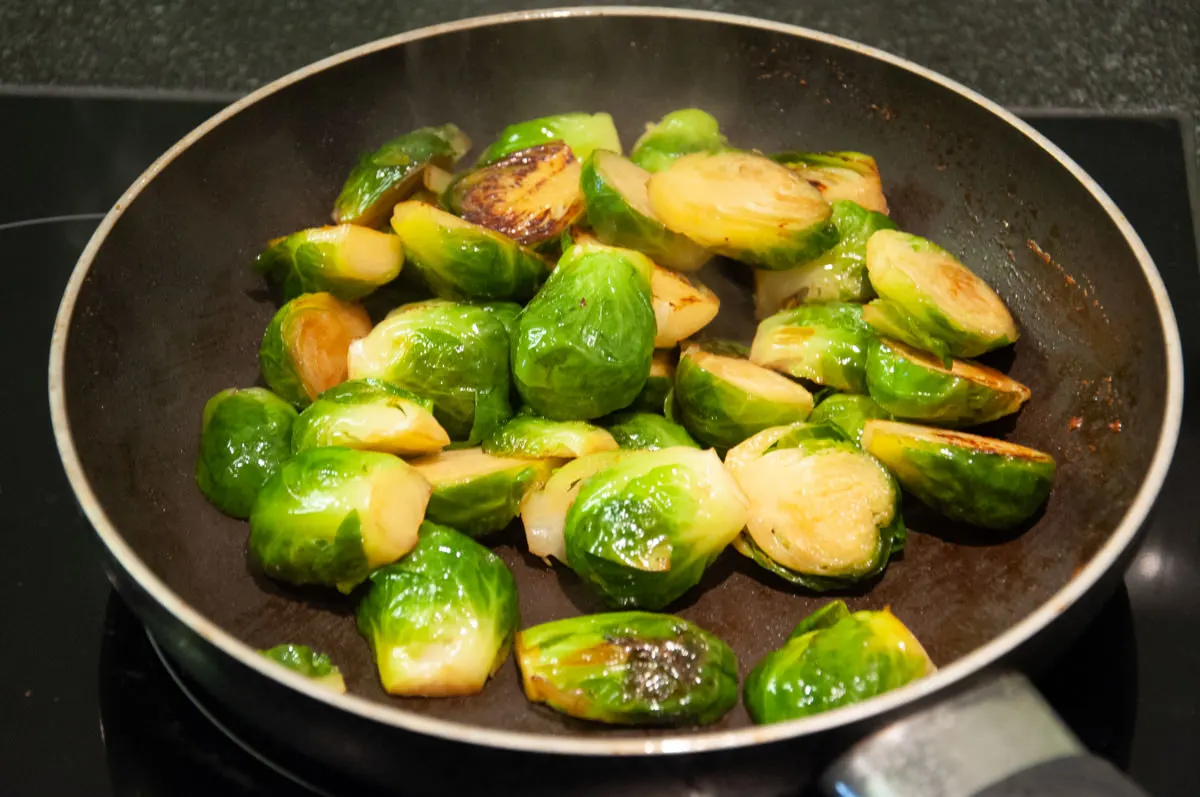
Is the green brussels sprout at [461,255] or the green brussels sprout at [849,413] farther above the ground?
the green brussels sprout at [461,255]

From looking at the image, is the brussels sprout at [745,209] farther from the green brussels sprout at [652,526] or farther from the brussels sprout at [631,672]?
the brussels sprout at [631,672]

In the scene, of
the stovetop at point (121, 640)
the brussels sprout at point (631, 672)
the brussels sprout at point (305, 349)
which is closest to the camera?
the brussels sprout at point (631, 672)

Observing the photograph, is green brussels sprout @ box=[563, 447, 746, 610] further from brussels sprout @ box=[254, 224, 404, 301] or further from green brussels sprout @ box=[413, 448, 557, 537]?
brussels sprout @ box=[254, 224, 404, 301]

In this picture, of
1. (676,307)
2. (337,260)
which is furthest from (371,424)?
(676,307)

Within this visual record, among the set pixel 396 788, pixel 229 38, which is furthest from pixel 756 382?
pixel 229 38

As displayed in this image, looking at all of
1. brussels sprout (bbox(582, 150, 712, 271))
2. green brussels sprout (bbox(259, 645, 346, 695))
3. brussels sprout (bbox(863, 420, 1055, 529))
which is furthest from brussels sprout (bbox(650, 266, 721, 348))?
green brussels sprout (bbox(259, 645, 346, 695))

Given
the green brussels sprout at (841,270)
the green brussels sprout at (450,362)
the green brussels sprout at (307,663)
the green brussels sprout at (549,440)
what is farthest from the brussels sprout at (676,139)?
the green brussels sprout at (307,663)
